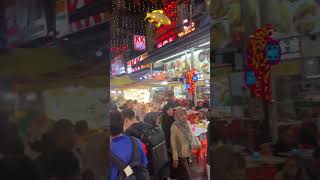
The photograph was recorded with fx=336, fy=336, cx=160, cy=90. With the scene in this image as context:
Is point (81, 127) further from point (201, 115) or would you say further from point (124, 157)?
point (201, 115)

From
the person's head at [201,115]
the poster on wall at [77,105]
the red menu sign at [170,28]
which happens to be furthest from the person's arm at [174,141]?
the red menu sign at [170,28]

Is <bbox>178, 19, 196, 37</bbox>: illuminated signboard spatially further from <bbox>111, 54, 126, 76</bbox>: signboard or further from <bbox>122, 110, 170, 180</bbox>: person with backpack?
<bbox>111, 54, 126, 76</bbox>: signboard

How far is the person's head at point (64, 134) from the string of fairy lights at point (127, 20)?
6882 mm

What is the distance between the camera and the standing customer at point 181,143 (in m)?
5.64

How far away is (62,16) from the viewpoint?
1.94 metres

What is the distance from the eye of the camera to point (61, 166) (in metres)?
1.91

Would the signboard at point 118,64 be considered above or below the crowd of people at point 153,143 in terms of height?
above

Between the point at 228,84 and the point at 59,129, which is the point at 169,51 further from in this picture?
the point at 59,129

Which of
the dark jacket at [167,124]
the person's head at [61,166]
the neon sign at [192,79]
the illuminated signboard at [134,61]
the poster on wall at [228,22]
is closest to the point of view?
the person's head at [61,166]

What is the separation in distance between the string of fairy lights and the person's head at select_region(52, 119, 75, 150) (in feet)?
22.6

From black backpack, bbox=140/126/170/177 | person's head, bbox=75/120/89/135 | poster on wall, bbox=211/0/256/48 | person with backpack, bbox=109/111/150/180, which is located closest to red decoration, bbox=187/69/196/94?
black backpack, bbox=140/126/170/177

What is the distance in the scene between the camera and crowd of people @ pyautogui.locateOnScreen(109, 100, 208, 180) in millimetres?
3418

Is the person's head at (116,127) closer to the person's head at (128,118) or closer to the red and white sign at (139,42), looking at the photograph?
the person's head at (128,118)

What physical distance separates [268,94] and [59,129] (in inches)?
55.5
